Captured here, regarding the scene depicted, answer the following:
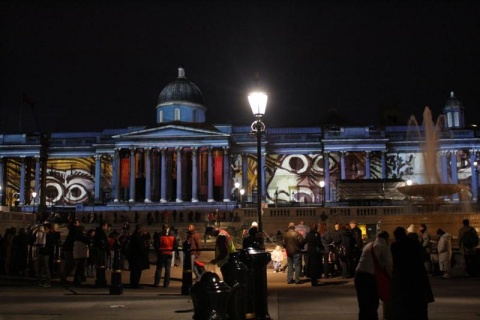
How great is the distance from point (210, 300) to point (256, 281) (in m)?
4.58

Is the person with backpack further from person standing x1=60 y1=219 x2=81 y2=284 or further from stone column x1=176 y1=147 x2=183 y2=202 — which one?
stone column x1=176 y1=147 x2=183 y2=202

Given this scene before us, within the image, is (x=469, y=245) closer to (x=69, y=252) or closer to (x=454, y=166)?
(x=69, y=252)

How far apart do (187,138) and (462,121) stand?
128ft

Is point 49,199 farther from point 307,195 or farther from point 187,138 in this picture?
point 307,195

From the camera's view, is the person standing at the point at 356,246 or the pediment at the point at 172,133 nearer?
the person standing at the point at 356,246

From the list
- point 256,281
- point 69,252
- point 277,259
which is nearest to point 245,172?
point 277,259

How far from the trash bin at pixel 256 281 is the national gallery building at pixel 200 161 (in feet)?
180

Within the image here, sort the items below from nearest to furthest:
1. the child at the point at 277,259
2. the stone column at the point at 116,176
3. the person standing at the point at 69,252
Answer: the person standing at the point at 69,252
the child at the point at 277,259
the stone column at the point at 116,176

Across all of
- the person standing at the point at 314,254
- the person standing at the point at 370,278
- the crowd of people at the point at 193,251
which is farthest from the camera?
the crowd of people at the point at 193,251

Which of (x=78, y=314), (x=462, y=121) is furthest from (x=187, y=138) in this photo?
(x=78, y=314)

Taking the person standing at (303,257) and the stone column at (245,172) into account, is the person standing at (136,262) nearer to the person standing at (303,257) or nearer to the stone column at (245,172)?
the person standing at (303,257)

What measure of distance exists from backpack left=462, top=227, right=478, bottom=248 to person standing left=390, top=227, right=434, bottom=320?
1203 cm

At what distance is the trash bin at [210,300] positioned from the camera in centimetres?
785

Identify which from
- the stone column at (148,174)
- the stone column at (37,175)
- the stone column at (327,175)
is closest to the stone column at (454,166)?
the stone column at (327,175)
